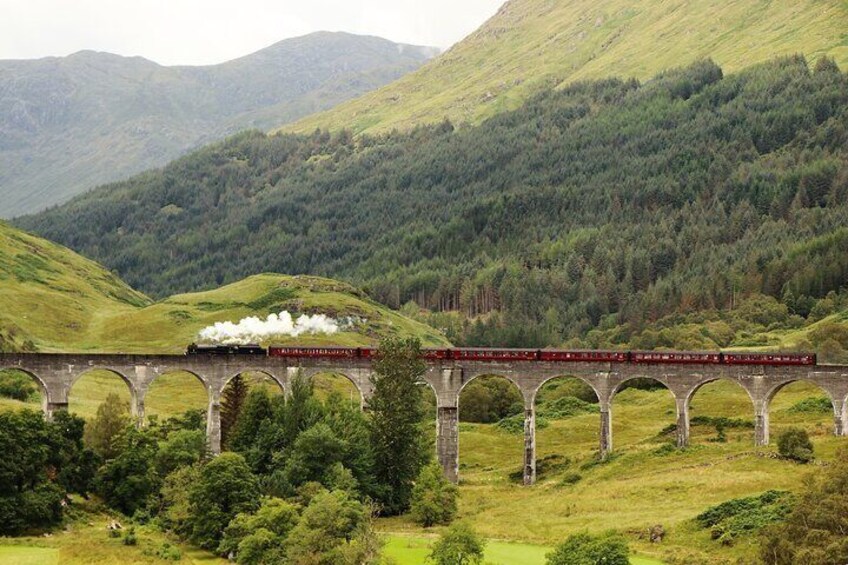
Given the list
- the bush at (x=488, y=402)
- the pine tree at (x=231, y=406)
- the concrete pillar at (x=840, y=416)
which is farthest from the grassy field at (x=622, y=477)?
the pine tree at (x=231, y=406)

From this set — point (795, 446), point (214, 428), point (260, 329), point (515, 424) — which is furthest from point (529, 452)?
point (260, 329)

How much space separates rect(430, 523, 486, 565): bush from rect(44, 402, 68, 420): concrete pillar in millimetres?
56560

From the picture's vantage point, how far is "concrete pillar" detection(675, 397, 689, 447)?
4466 inches

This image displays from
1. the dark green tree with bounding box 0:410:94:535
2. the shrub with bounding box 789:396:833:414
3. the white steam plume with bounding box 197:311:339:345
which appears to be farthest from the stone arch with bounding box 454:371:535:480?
the dark green tree with bounding box 0:410:94:535

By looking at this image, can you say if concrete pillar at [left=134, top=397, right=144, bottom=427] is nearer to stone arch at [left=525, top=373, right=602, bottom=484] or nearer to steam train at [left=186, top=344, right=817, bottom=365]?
steam train at [left=186, top=344, right=817, bottom=365]

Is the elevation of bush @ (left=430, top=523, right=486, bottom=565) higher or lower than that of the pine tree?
lower

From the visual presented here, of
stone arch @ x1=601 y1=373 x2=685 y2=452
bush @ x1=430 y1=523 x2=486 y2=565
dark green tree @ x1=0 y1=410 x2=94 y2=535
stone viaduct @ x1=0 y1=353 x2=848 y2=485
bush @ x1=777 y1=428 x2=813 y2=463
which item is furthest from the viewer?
stone arch @ x1=601 y1=373 x2=685 y2=452

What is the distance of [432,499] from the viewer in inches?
3770

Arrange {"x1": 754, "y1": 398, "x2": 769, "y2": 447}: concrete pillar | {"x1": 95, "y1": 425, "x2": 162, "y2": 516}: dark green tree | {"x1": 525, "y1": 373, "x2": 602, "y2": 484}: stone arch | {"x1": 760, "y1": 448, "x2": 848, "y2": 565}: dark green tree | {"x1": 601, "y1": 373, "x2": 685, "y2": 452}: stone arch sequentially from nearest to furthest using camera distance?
{"x1": 760, "y1": 448, "x2": 848, "y2": 565}: dark green tree, {"x1": 95, "y1": 425, "x2": 162, "y2": 516}: dark green tree, {"x1": 754, "y1": 398, "x2": 769, "y2": 447}: concrete pillar, {"x1": 601, "y1": 373, "x2": 685, "y2": 452}: stone arch, {"x1": 525, "y1": 373, "x2": 602, "y2": 484}: stone arch

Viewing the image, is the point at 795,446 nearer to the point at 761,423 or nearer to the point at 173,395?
the point at 761,423

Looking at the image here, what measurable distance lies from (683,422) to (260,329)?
68121 mm

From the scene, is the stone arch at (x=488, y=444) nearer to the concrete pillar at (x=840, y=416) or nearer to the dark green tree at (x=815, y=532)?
the concrete pillar at (x=840, y=416)

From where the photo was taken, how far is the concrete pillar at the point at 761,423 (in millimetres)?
110125

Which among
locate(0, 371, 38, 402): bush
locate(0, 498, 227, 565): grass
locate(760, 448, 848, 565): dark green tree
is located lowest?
locate(0, 498, 227, 565): grass
